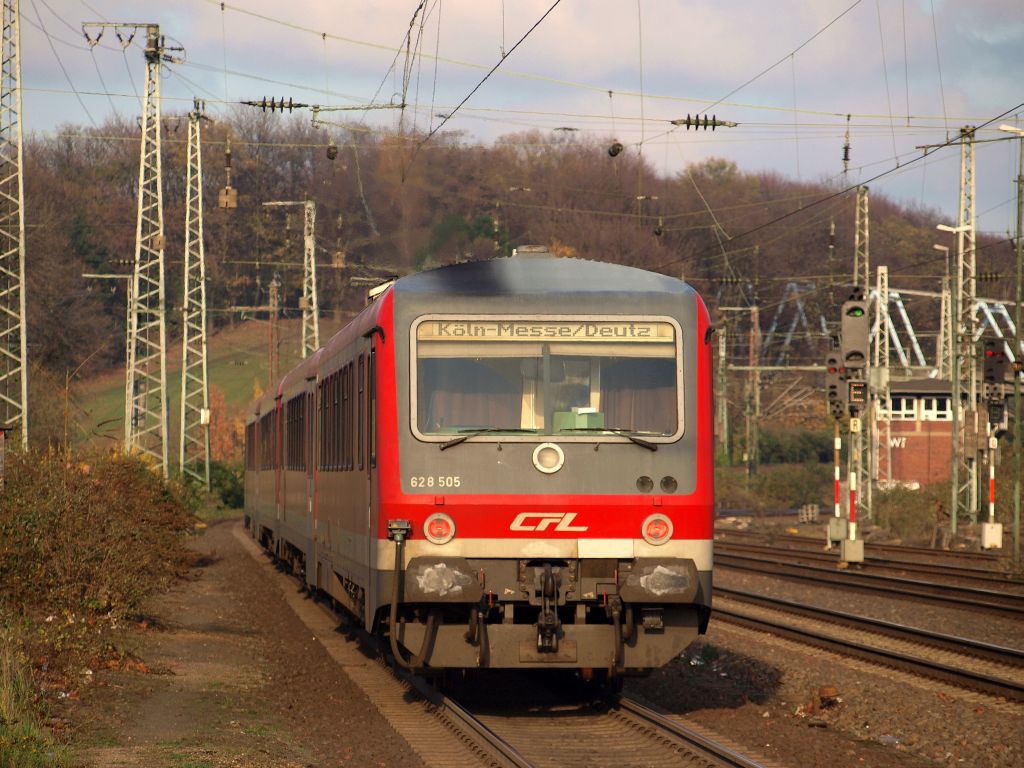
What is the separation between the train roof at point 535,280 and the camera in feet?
34.3

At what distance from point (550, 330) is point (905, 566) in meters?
17.6

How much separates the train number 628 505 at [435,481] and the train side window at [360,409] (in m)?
1.16

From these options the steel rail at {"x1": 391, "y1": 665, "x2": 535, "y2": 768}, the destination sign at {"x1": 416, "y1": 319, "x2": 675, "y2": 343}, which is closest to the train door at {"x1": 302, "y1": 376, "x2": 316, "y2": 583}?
the steel rail at {"x1": 391, "y1": 665, "x2": 535, "y2": 768}

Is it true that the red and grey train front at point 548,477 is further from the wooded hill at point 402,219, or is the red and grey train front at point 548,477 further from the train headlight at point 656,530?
the wooded hill at point 402,219

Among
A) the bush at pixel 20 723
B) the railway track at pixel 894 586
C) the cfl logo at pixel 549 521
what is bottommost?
the railway track at pixel 894 586

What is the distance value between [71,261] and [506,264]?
224ft

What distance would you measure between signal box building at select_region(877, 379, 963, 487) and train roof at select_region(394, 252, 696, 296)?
2305 inches

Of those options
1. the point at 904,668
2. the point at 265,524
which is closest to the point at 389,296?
the point at 904,668

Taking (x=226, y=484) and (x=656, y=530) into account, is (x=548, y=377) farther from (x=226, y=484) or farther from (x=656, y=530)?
(x=226, y=484)

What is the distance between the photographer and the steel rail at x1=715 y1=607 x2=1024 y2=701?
11969 mm

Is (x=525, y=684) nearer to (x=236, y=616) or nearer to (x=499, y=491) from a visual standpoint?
(x=499, y=491)

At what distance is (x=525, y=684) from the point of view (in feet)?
41.0

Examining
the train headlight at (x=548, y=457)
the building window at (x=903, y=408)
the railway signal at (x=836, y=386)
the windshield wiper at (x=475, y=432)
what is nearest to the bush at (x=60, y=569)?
the windshield wiper at (x=475, y=432)

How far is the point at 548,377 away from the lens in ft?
33.8
